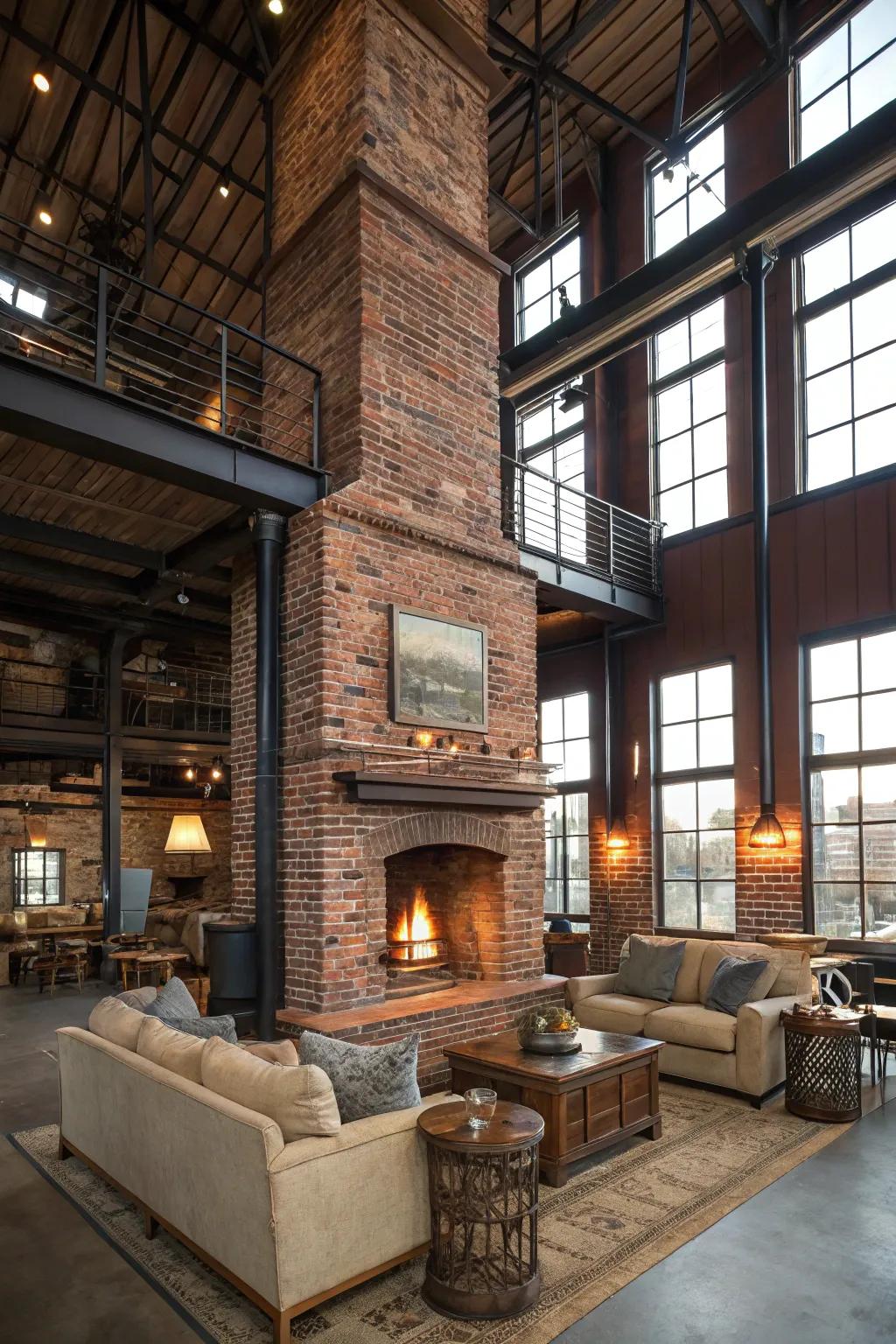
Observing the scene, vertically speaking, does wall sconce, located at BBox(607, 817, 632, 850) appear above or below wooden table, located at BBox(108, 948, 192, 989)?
above

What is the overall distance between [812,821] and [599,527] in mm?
3905

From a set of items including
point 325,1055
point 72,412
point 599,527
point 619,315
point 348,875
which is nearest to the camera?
point 325,1055

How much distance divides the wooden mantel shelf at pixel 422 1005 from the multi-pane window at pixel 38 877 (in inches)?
431

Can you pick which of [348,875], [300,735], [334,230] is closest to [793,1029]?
[348,875]

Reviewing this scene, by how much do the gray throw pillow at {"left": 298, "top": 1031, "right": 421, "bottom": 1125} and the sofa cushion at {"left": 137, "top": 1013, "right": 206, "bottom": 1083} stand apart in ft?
1.49

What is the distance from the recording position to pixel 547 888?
419 inches

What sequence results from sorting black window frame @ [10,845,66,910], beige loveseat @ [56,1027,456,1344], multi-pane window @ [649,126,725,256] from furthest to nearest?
black window frame @ [10,845,66,910] < multi-pane window @ [649,126,725,256] < beige loveseat @ [56,1027,456,1344]

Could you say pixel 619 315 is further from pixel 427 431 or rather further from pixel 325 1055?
pixel 325 1055

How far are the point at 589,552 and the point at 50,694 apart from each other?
9580 mm

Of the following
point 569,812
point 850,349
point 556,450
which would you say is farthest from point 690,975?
point 556,450

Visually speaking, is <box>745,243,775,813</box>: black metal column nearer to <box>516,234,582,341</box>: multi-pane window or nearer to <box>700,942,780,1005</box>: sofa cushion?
<box>700,942,780,1005</box>: sofa cushion

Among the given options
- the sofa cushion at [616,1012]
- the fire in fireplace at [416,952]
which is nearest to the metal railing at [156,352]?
the fire in fireplace at [416,952]

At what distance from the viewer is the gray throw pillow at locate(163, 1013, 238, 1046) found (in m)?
4.29

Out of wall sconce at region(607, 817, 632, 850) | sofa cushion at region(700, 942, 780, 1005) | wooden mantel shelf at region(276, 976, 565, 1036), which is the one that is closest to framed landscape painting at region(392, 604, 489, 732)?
wooden mantel shelf at region(276, 976, 565, 1036)
